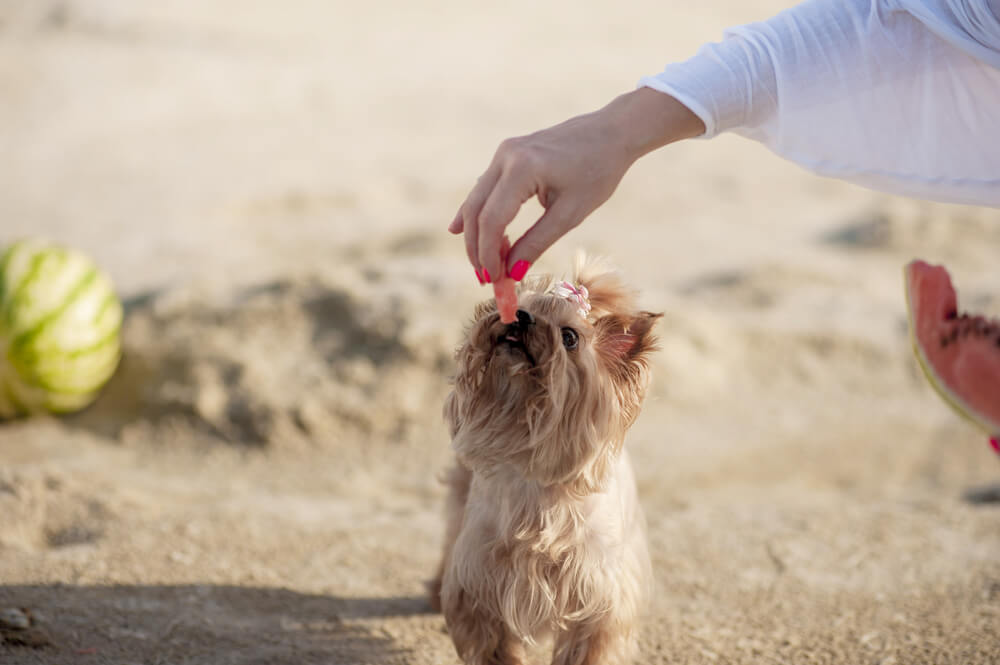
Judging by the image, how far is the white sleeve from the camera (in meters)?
2.24

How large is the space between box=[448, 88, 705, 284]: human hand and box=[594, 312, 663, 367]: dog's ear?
44cm

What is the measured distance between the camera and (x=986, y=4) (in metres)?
2.21

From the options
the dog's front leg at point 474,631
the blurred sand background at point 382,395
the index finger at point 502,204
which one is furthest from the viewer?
the blurred sand background at point 382,395

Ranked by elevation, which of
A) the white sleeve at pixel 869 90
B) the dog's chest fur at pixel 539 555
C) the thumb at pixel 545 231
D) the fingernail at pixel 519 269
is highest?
the white sleeve at pixel 869 90

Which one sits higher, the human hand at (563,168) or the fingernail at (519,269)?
the human hand at (563,168)

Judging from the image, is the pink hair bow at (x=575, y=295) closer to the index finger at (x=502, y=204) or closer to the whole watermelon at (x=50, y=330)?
the index finger at (x=502, y=204)

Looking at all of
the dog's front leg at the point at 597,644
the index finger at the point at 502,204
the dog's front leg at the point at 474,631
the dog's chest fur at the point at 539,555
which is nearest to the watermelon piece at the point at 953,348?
the index finger at the point at 502,204

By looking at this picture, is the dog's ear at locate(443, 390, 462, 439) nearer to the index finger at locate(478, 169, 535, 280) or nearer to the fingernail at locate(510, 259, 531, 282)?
the fingernail at locate(510, 259, 531, 282)

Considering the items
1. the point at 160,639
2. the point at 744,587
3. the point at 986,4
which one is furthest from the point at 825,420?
the point at 160,639

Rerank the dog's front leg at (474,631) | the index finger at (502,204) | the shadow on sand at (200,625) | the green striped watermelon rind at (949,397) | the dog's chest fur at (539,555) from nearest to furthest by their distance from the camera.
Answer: the green striped watermelon rind at (949,397) < the index finger at (502,204) < the dog's chest fur at (539,555) < the dog's front leg at (474,631) < the shadow on sand at (200,625)

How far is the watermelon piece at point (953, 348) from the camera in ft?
6.19

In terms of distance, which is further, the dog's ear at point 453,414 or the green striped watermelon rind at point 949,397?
the dog's ear at point 453,414

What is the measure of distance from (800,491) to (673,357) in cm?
118

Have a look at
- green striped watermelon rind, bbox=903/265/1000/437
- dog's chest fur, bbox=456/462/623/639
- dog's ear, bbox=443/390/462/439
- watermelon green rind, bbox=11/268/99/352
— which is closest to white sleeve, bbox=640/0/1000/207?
green striped watermelon rind, bbox=903/265/1000/437
